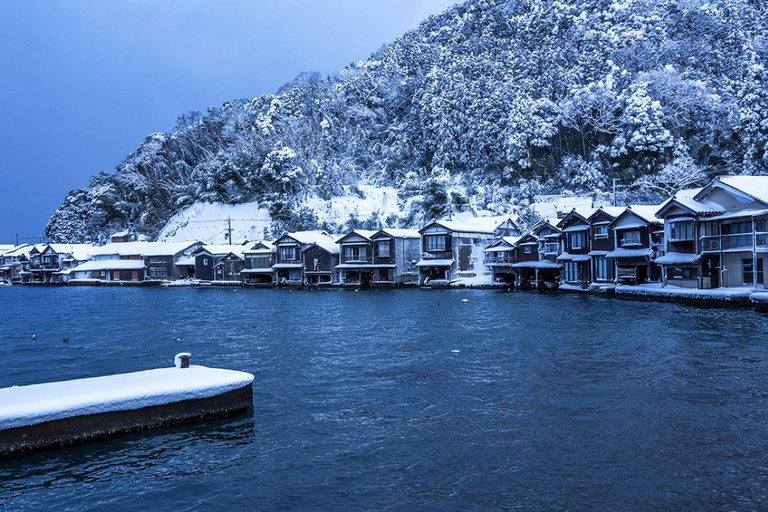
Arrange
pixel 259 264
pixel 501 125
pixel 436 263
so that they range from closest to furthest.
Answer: pixel 436 263
pixel 259 264
pixel 501 125

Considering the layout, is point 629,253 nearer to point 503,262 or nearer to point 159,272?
point 503,262

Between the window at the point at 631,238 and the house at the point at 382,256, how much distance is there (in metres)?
26.1

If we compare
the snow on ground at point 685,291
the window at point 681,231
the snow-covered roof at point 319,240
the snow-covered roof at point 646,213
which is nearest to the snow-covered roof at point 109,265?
the snow-covered roof at point 319,240

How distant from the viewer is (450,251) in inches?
2539

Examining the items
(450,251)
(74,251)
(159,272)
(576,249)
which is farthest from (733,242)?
(74,251)

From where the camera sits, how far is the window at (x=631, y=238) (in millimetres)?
48312

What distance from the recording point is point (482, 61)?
10281cm

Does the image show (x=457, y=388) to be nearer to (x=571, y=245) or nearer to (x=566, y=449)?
(x=566, y=449)

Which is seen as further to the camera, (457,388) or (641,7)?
(641,7)

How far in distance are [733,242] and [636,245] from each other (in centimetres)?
987

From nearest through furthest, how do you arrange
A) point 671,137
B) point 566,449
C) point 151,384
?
point 566,449
point 151,384
point 671,137

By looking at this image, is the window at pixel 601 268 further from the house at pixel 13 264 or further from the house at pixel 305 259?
the house at pixel 13 264

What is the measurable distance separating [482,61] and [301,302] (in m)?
70.1

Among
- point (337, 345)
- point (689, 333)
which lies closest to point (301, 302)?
point (337, 345)
